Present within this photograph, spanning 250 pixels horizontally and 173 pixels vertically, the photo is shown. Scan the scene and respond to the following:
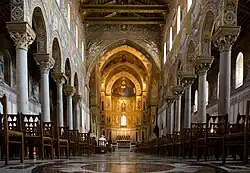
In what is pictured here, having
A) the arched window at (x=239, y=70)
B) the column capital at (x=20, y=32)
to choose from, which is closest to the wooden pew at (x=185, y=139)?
the column capital at (x=20, y=32)

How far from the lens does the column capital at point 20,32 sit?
441 inches

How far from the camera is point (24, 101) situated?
37.7 ft

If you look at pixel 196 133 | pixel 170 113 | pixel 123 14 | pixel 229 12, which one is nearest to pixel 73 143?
pixel 196 133

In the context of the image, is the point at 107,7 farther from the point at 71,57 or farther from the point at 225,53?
the point at 225,53

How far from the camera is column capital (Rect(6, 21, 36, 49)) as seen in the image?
36.8ft

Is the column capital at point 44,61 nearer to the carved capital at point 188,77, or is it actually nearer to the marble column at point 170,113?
the carved capital at point 188,77

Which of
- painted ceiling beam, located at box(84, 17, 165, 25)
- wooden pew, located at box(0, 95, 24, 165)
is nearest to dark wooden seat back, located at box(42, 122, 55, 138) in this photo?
wooden pew, located at box(0, 95, 24, 165)

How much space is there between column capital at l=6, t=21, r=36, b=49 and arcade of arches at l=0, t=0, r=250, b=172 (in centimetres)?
4

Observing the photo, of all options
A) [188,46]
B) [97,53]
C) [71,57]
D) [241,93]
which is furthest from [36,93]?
[241,93]

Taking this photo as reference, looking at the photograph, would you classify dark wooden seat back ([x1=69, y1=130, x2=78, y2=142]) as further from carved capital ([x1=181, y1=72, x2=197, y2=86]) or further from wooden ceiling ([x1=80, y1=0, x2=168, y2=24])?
wooden ceiling ([x1=80, y1=0, x2=168, y2=24])

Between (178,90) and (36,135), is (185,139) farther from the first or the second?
(178,90)

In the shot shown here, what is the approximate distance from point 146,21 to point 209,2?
1736 centimetres

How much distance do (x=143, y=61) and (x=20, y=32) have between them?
1122 inches

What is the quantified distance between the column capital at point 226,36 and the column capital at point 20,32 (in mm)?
7223
